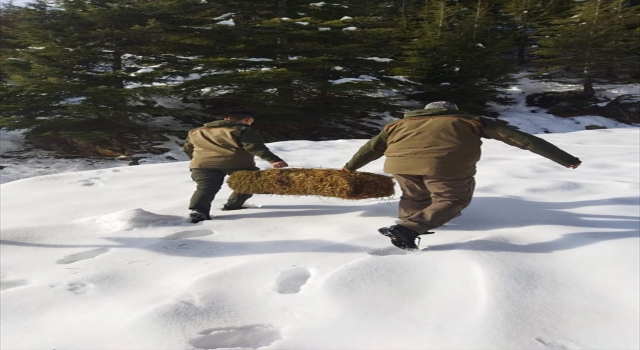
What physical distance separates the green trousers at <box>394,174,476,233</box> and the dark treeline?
1136cm

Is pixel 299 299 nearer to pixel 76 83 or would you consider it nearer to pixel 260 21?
pixel 76 83

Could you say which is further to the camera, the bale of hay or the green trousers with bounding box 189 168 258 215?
the green trousers with bounding box 189 168 258 215

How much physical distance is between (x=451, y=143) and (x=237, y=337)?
7.64 feet

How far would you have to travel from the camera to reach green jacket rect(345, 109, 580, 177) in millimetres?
3805

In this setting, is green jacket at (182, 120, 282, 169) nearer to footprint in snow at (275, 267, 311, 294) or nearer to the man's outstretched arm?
footprint in snow at (275, 267, 311, 294)

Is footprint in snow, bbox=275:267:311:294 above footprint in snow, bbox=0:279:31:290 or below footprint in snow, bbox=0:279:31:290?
above

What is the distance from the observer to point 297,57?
16797 mm

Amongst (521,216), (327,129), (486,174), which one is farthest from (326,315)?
(327,129)

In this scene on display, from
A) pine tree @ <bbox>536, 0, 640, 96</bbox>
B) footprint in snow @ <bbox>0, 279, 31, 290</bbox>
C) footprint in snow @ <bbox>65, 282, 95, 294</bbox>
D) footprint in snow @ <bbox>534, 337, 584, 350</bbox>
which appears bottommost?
footprint in snow @ <bbox>0, 279, 31, 290</bbox>

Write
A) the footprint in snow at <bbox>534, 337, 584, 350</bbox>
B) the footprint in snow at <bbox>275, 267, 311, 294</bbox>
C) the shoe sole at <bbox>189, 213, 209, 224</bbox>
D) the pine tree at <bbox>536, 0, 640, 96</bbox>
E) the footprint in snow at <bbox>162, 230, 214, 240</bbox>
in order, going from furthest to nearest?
the pine tree at <bbox>536, 0, 640, 96</bbox> < the shoe sole at <bbox>189, 213, 209, 224</bbox> < the footprint in snow at <bbox>162, 230, 214, 240</bbox> < the footprint in snow at <bbox>275, 267, 311, 294</bbox> < the footprint in snow at <bbox>534, 337, 584, 350</bbox>

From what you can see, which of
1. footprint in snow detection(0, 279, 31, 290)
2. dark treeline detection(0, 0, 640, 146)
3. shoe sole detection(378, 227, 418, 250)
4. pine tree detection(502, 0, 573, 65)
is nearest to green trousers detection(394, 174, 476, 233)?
shoe sole detection(378, 227, 418, 250)

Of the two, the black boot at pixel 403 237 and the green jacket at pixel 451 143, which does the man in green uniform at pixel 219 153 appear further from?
the black boot at pixel 403 237

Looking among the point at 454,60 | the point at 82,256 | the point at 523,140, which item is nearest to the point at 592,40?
the point at 454,60

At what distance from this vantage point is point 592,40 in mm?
20781
